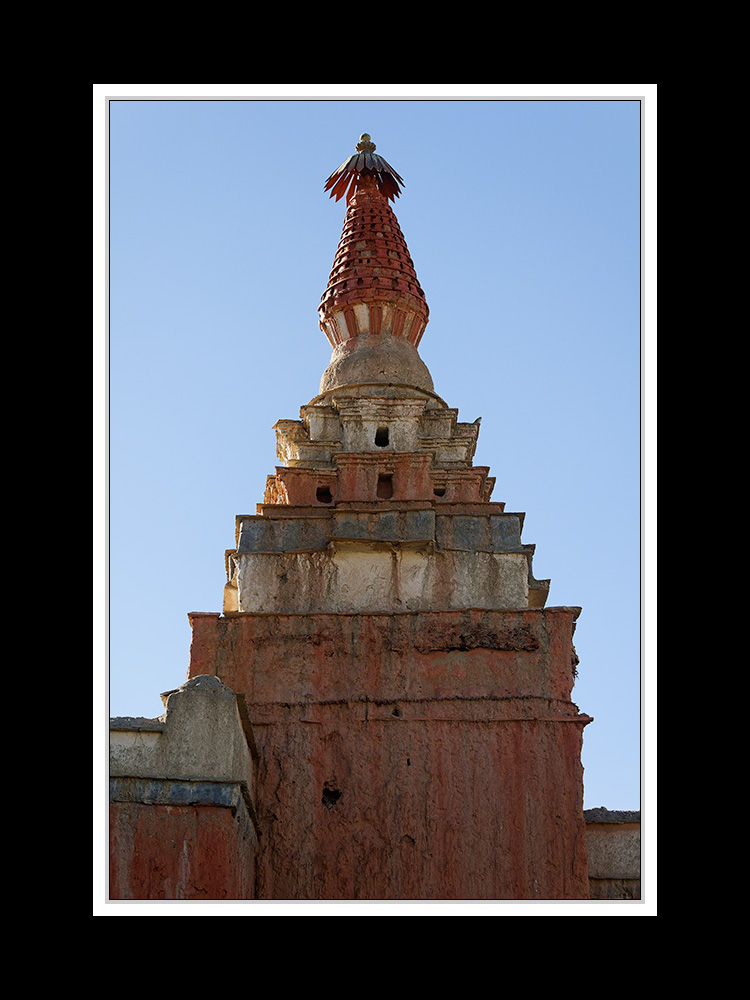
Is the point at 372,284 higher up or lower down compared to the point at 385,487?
higher up

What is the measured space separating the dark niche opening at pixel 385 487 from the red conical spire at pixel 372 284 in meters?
4.65

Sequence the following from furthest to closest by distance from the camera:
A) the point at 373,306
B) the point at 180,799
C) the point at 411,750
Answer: the point at 373,306, the point at 411,750, the point at 180,799

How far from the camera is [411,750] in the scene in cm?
1739

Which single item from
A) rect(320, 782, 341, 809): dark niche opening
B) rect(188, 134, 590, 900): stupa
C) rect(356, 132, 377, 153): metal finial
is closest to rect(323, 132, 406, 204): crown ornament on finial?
rect(356, 132, 377, 153): metal finial

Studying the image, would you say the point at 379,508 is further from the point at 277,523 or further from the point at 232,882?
the point at 232,882

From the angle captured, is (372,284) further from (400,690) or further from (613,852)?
(613,852)

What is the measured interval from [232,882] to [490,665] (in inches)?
226

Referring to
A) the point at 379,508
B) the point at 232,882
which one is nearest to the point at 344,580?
the point at 379,508

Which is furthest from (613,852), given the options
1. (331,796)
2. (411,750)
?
(331,796)

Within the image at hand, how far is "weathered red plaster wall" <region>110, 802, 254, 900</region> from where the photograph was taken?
13.1 meters

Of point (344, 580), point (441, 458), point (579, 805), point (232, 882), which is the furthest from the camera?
point (441, 458)

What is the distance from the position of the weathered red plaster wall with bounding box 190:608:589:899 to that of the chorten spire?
7584 mm

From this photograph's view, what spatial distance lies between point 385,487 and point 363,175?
9.82 metres
